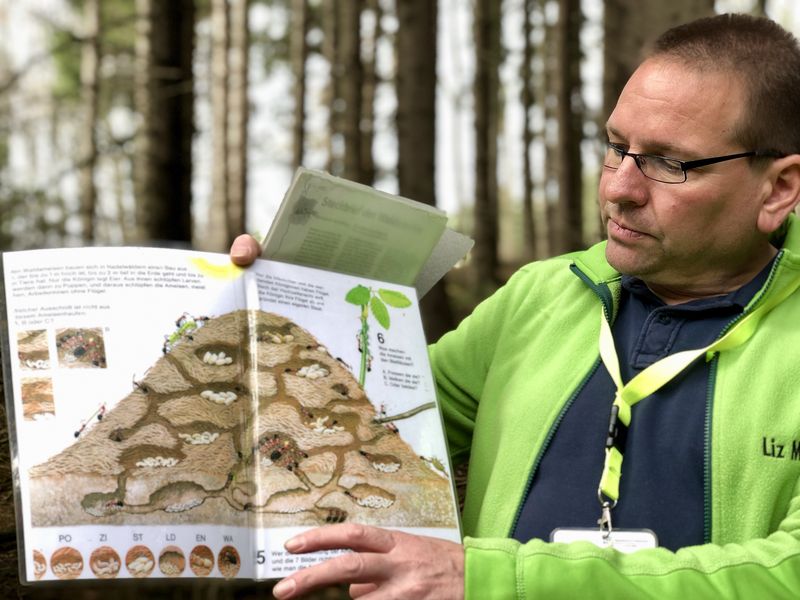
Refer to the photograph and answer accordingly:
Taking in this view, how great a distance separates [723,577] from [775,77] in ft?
3.49

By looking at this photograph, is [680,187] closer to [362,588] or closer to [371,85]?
[362,588]

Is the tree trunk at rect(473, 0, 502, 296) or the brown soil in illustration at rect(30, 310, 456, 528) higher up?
the tree trunk at rect(473, 0, 502, 296)

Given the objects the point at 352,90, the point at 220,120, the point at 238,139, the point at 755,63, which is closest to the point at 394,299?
the point at 755,63

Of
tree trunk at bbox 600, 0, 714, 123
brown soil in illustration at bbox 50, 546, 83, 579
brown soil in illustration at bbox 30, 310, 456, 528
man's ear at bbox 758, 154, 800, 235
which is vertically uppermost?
tree trunk at bbox 600, 0, 714, 123

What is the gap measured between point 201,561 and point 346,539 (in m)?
0.28

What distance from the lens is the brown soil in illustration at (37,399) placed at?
6.04 ft

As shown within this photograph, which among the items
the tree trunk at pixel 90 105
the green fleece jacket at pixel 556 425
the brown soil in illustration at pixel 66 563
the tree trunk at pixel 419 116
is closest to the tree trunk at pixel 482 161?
the tree trunk at pixel 419 116

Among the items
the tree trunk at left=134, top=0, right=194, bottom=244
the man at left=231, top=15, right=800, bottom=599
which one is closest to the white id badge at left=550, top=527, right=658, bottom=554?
the man at left=231, top=15, right=800, bottom=599

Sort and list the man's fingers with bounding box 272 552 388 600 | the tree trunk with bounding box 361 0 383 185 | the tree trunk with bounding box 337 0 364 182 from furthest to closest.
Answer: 1. the tree trunk with bounding box 361 0 383 185
2. the tree trunk with bounding box 337 0 364 182
3. the man's fingers with bounding box 272 552 388 600

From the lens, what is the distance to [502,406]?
2.30 meters

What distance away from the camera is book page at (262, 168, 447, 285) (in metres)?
2.12

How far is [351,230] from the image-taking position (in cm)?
222

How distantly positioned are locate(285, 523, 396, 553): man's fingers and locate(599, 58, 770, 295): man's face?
844mm

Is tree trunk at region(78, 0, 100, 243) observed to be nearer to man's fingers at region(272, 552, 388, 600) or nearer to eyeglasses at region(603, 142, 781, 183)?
eyeglasses at region(603, 142, 781, 183)
